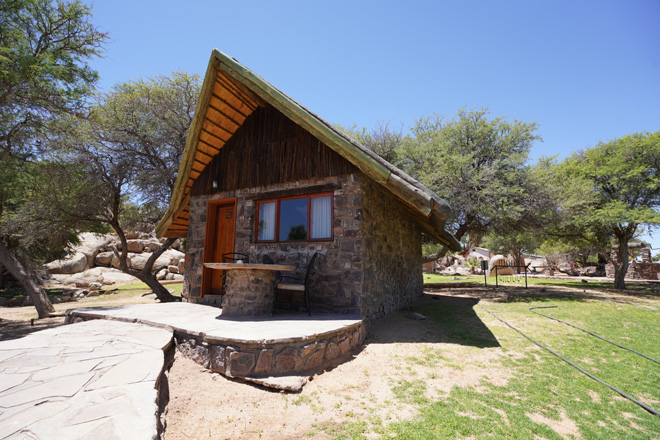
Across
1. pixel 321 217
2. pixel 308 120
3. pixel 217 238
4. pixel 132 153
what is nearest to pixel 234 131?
pixel 217 238

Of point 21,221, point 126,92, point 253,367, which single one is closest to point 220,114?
point 253,367

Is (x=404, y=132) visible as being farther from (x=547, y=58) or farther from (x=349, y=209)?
(x=349, y=209)

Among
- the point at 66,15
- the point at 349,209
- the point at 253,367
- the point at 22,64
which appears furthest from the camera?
the point at 66,15

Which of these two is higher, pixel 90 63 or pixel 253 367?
pixel 90 63

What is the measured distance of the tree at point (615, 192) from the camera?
1185 centimetres

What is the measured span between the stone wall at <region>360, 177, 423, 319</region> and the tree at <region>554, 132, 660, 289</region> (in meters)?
7.64

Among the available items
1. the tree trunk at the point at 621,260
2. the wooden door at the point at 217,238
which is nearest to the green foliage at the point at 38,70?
the wooden door at the point at 217,238

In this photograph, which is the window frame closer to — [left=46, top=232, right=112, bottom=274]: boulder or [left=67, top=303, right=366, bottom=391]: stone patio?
[left=67, top=303, right=366, bottom=391]: stone patio

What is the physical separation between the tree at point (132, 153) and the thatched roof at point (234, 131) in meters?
4.04

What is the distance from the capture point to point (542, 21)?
827cm

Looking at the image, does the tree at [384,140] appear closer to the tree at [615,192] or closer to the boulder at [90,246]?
the tree at [615,192]

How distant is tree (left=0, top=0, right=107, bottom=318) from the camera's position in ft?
22.6

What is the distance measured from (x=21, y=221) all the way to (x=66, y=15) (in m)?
7.11

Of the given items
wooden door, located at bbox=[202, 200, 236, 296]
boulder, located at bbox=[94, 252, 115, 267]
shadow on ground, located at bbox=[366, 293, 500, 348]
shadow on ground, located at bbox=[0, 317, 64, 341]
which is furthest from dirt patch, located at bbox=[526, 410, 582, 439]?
boulder, located at bbox=[94, 252, 115, 267]
